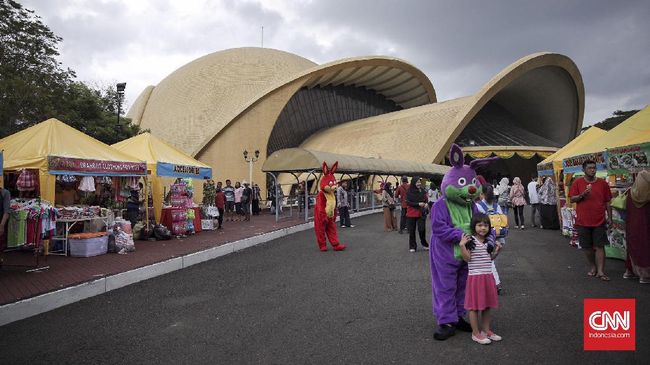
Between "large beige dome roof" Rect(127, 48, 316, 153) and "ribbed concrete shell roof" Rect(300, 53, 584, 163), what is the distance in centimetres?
642

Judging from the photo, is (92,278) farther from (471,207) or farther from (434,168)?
(434,168)

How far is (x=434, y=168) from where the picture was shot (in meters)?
23.3

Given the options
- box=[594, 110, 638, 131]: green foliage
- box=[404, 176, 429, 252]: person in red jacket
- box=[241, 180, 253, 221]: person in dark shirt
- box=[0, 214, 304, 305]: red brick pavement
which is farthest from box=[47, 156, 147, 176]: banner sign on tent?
box=[594, 110, 638, 131]: green foliage

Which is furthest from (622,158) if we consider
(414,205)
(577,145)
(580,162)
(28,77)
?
(28,77)

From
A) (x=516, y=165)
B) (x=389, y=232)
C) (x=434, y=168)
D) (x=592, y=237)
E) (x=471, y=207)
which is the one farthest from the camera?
(x=516, y=165)

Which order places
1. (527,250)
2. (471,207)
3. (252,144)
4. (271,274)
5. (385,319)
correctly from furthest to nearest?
1. (252,144)
2. (527,250)
3. (271,274)
4. (385,319)
5. (471,207)

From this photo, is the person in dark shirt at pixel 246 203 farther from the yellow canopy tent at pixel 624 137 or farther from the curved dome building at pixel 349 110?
the yellow canopy tent at pixel 624 137

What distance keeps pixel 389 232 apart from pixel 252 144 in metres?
16.4

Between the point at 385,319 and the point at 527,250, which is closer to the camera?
the point at 385,319

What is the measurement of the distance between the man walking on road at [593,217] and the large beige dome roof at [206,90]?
24251 millimetres

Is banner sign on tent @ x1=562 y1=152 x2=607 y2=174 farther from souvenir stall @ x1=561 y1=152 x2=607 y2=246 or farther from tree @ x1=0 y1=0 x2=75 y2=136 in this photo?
tree @ x1=0 y1=0 x2=75 y2=136

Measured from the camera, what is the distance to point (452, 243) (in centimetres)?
344

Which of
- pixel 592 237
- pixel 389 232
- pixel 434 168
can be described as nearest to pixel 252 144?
pixel 434 168

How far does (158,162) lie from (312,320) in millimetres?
8416
